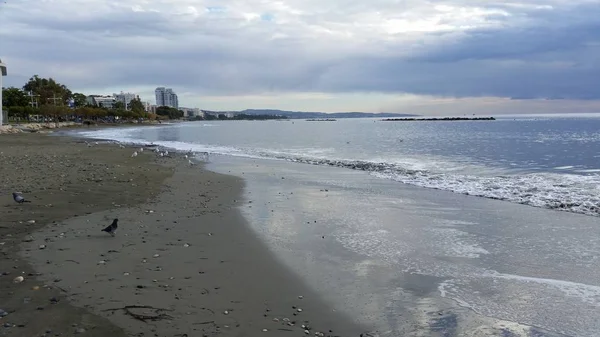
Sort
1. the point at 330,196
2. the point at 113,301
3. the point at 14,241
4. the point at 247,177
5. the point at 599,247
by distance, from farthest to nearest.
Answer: the point at 247,177 → the point at 330,196 → the point at 599,247 → the point at 14,241 → the point at 113,301

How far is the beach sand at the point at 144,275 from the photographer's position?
4.80m

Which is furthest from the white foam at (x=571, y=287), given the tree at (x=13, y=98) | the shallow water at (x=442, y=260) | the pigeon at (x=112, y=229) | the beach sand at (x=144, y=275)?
the tree at (x=13, y=98)

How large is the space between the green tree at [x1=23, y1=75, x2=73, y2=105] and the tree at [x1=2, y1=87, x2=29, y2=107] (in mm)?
7545

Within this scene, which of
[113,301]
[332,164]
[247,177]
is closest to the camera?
[113,301]

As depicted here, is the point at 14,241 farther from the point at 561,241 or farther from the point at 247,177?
the point at 247,177

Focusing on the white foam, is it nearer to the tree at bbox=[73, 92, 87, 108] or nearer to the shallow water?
the shallow water

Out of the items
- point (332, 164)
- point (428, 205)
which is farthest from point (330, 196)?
point (332, 164)

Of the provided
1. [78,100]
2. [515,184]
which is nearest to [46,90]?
[78,100]

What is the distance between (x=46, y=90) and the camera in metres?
111

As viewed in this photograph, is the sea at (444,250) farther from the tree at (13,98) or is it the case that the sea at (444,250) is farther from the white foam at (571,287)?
the tree at (13,98)

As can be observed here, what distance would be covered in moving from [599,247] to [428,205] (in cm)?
480

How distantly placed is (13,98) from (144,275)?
358ft

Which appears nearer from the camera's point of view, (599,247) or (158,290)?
(158,290)

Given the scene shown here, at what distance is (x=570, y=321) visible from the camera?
5.28 m
